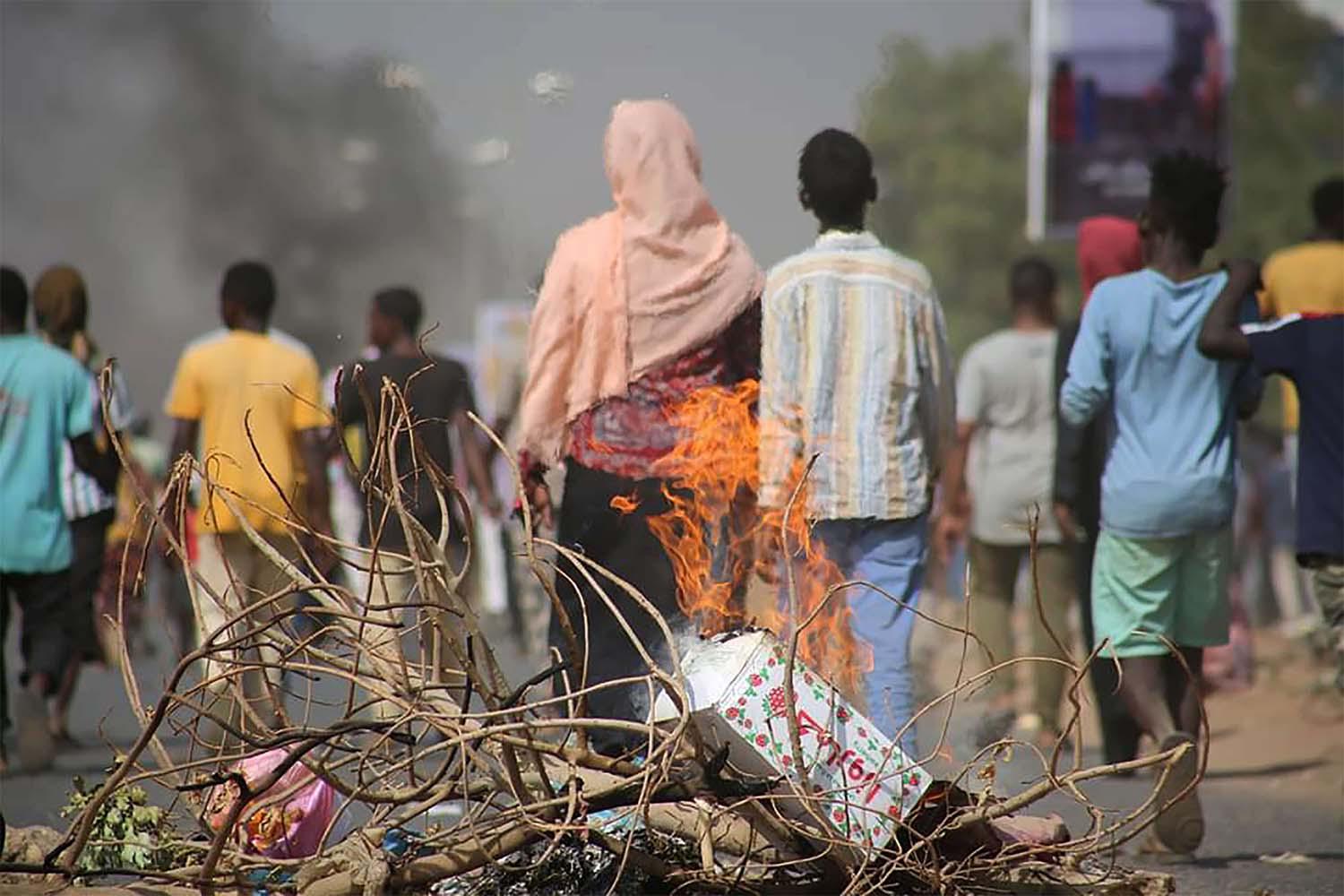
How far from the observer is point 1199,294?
7.70 m

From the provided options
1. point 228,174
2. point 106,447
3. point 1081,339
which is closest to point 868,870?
point 1081,339

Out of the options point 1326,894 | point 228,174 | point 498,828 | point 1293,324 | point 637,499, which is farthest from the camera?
point 228,174

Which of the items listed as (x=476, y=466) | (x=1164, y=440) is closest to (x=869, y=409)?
(x=1164, y=440)

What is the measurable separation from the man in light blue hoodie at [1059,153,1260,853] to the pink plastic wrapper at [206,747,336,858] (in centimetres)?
284

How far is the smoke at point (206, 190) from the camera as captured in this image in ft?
158

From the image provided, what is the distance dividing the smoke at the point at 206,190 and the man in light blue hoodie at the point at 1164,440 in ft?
124

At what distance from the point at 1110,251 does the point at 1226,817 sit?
7.34ft

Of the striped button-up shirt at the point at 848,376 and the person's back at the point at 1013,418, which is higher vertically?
the striped button-up shirt at the point at 848,376

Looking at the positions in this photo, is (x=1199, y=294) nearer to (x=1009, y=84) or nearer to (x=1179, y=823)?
(x=1179, y=823)

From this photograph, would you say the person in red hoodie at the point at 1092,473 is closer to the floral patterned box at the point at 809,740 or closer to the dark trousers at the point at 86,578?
the floral patterned box at the point at 809,740

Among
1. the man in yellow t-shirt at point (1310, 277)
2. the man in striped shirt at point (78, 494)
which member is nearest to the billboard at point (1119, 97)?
the man in yellow t-shirt at point (1310, 277)

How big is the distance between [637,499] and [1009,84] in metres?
41.2

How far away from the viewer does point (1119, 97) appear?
1705cm

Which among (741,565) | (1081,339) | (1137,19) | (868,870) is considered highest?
(1137,19)
